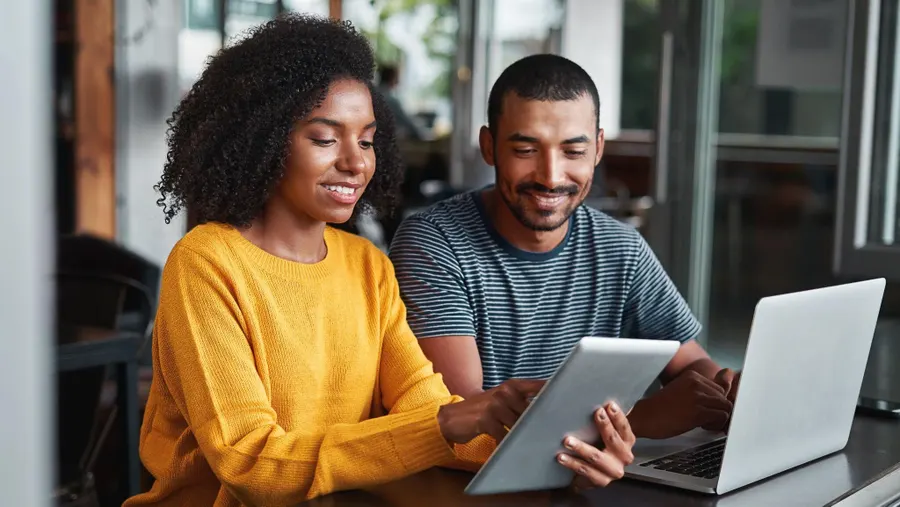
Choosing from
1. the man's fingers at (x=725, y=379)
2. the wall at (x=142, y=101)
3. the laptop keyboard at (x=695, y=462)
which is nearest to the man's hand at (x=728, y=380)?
the man's fingers at (x=725, y=379)

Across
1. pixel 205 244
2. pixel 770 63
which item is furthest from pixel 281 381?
pixel 770 63

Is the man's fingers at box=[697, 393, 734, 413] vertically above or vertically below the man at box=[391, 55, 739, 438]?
below

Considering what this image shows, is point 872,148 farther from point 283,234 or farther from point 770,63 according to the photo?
point 283,234

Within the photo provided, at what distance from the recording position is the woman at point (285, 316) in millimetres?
1266

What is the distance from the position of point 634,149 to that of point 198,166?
5414mm

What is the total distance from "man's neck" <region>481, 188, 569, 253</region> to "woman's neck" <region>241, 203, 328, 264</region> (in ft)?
1.39

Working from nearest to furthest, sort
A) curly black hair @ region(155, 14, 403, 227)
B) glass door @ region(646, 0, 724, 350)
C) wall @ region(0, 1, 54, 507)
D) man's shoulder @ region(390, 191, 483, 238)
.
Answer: wall @ region(0, 1, 54, 507)
curly black hair @ region(155, 14, 403, 227)
man's shoulder @ region(390, 191, 483, 238)
glass door @ region(646, 0, 724, 350)

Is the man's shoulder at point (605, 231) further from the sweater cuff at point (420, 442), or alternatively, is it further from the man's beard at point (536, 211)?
the sweater cuff at point (420, 442)

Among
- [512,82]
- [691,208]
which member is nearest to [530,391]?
[512,82]

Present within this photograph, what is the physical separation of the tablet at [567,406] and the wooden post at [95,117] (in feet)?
11.9

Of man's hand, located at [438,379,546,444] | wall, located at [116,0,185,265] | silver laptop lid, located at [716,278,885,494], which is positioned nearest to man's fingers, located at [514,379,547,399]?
man's hand, located at [438,379,546,444]

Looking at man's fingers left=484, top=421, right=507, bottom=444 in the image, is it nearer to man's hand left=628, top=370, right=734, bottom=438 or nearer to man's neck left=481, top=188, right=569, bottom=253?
man's hand left=628, top=370, right=734, bottom=438

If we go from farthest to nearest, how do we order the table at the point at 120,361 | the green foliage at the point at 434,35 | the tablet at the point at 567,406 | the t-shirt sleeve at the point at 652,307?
the green foliage at the point at 434,35 < the table at the point at 120,361 < the t-shirt sleeve at the point at 652,307 < the tablet at the point at 567,406

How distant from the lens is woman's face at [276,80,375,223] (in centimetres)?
146
